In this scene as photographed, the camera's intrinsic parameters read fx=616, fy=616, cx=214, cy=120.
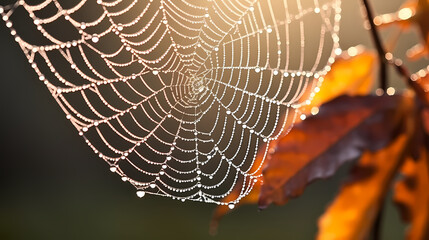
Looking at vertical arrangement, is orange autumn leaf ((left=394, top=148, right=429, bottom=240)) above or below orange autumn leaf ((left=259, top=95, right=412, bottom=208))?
below

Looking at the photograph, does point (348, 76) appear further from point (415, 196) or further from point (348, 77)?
point (415, 196)

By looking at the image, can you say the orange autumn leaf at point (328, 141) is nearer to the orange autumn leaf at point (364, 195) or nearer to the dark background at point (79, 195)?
the orange autumn leaf at point (364, 195)

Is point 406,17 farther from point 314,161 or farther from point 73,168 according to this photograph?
point 73,168

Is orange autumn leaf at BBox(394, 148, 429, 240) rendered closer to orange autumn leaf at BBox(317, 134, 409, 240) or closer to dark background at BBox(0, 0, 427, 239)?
orange autumn leaf at BBox(317, 134, 409, 240)

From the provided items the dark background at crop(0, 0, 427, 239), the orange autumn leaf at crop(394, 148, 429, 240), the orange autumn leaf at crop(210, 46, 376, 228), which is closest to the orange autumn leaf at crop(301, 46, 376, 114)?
the orange autumn leaf at crop(210, 46, 376, 228)

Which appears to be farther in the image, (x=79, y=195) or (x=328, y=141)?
(x=79, y=195)

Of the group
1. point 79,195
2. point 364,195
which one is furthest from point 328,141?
point 79,195

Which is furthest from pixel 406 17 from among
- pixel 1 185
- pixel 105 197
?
pixel 1 185
